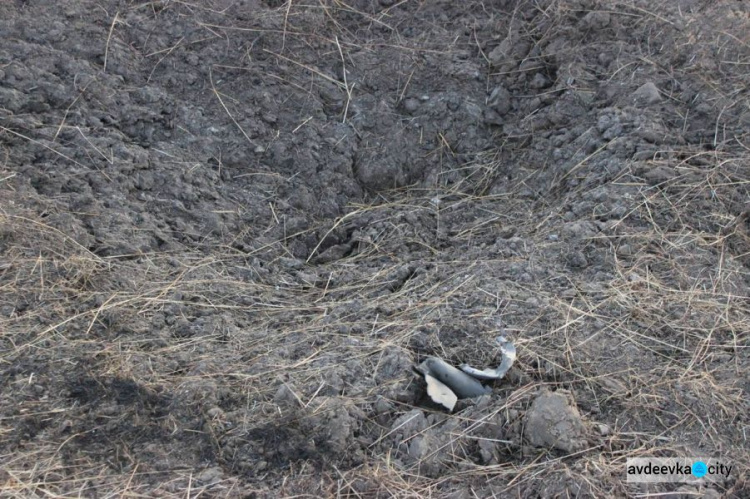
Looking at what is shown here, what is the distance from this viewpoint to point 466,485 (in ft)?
8.08

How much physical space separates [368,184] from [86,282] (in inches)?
56.5

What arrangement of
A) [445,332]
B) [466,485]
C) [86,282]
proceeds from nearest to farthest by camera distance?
[466,485] → [445,332] → [86,282]

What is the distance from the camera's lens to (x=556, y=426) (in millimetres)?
2543

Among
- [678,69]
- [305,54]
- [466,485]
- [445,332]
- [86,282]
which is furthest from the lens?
[305,54]

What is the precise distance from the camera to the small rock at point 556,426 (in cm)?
253

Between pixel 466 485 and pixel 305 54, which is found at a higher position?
pixel 305 54

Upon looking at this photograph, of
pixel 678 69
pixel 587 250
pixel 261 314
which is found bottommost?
pixel 261 314

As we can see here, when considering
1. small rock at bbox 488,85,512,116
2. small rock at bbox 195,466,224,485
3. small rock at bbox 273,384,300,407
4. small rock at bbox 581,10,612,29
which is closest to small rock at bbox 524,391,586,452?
small rock at bbox 273,384,300,407

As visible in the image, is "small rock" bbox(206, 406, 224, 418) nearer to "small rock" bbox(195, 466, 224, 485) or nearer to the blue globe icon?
"small rock" bbox(195, 466, 224, 485)

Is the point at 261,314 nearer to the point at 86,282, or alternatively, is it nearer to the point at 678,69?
the point at 86,282

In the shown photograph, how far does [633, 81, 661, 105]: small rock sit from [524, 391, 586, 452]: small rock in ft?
6.23

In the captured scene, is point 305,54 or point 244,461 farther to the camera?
point 305,54

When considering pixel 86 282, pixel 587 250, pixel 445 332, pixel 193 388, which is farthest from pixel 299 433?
pixel 587 250

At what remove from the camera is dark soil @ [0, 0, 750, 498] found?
2582 mm
